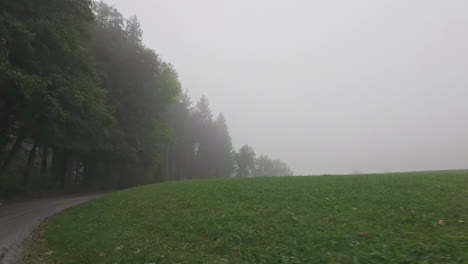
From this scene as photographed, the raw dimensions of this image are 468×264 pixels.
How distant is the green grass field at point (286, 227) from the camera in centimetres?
654

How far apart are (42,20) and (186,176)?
210 ft

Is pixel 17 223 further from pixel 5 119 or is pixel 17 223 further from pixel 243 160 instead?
pixel 243 160

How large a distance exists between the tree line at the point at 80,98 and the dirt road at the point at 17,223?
5.20 m

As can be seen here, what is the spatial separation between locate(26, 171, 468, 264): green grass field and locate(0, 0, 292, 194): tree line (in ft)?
26.8

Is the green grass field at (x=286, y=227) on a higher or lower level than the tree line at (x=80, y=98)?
lower

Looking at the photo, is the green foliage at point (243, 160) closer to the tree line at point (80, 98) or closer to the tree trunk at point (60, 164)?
the tree line at point (80, 98)

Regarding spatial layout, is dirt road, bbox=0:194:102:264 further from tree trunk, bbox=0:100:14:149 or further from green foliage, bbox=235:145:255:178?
green foliage, bbox=235:145:255:178

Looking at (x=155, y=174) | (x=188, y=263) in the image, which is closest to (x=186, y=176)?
(x=155, y=174)

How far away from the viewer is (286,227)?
8.52 metres

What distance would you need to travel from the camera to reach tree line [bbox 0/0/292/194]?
54.6 feet

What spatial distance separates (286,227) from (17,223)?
12955 mm

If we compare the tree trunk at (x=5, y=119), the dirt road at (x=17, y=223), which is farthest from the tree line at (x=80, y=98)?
the dirt road at (x=17, y=223)

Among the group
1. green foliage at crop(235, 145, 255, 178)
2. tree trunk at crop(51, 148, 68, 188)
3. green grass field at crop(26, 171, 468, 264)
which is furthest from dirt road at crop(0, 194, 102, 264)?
green foliage at crop(235, 145, 255, 178)

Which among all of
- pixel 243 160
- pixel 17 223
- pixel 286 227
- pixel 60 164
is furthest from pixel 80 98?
pixel 243 160
